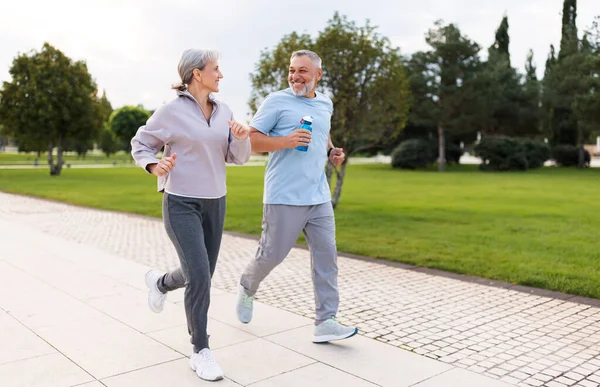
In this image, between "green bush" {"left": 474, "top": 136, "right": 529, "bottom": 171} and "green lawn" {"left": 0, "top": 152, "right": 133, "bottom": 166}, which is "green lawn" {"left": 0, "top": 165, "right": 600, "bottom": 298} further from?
"green lawn" {"left": 0, "top": 152, "right": 133, "bottom": 166}

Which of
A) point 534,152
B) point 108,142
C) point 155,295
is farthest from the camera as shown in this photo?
point 108,142

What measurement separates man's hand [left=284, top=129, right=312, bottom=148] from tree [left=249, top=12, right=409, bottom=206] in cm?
973

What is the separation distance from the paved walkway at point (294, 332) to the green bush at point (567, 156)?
43911 mm

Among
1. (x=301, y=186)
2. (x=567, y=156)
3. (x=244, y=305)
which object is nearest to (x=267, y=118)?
(x=301, y=186)

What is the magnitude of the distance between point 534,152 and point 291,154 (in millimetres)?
42137

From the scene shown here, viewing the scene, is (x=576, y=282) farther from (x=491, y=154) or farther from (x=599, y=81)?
Answer: (x=491, y=154)

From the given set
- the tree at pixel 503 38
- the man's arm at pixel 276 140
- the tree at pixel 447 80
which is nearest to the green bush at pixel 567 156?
the tree at pixel 447 80

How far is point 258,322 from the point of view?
4.86 m

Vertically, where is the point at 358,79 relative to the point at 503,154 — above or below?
above

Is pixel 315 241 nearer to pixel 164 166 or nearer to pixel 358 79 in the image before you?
pixel 164 166

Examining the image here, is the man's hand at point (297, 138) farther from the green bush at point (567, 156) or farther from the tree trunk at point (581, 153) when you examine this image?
the green bush at point (567, 156)

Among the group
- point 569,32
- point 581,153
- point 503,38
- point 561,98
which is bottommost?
point 581,153

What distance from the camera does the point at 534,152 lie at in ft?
140

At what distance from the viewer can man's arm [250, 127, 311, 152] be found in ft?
12.9
